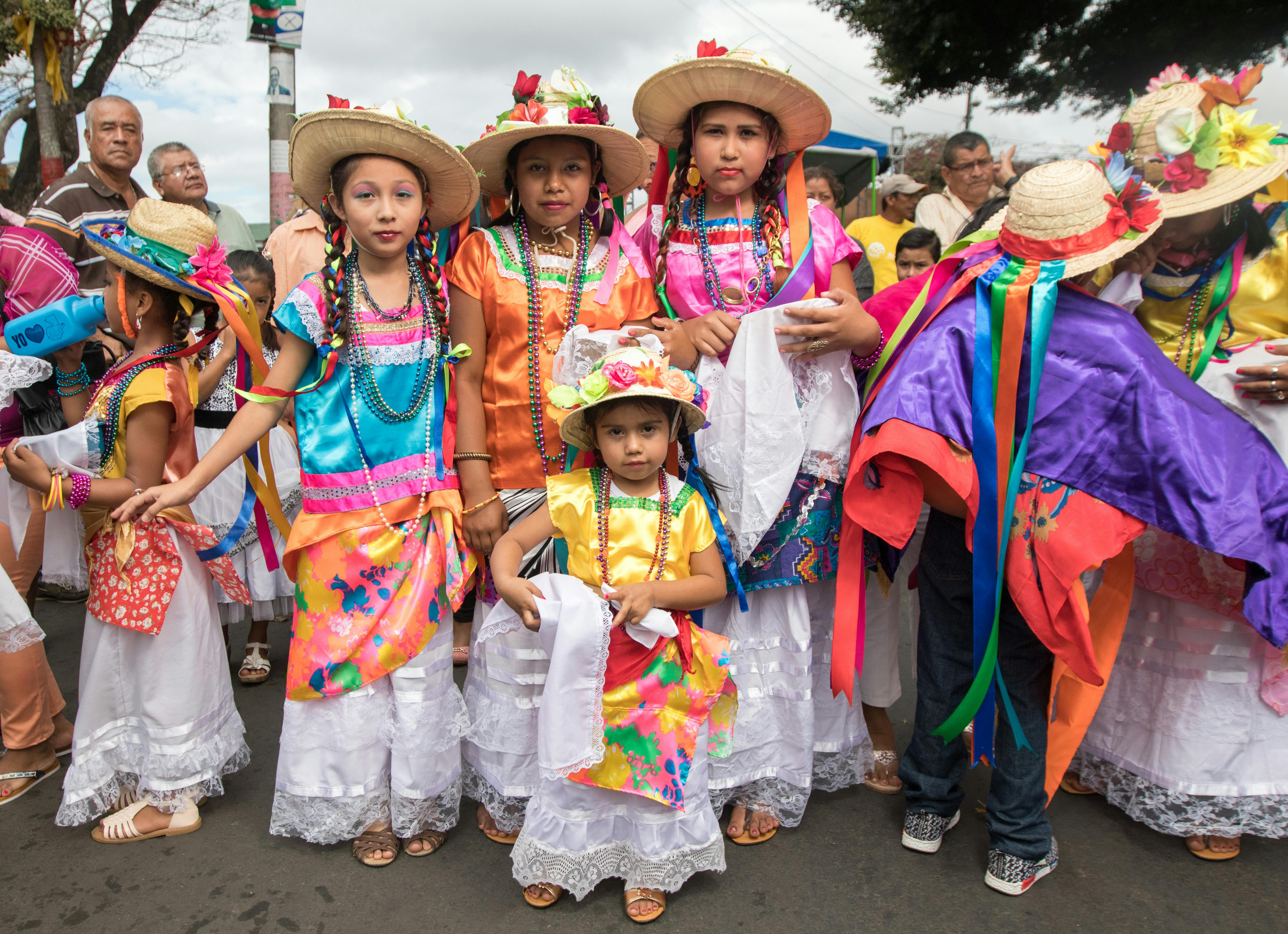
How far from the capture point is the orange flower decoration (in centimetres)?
228

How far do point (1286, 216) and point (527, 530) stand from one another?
2.28 m

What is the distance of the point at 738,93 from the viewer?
255 cm

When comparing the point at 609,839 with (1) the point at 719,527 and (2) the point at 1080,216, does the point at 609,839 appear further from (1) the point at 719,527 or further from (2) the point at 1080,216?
(2) the point at 1080,216

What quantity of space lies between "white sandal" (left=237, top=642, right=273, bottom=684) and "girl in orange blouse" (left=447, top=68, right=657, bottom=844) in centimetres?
163

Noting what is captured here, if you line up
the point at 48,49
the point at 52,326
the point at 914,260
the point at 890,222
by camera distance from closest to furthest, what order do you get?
the point at 52,326, the point at 914,260, the point at 890,222, the point at 48,49

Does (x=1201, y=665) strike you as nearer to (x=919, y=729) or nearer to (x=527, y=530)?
(x=919, y=729)

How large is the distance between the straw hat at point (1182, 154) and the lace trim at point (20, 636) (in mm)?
3512

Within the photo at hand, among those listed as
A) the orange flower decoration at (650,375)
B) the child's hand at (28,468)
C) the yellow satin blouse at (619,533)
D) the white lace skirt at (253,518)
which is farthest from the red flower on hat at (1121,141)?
the white lace skirt at (253,518)

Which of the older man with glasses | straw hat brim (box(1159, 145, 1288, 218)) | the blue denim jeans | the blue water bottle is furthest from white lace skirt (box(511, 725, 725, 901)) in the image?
the older man with glasses

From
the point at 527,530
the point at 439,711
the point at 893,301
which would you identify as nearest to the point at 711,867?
the point at 439,711

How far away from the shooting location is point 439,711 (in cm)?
256

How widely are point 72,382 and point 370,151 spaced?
162 centimetres

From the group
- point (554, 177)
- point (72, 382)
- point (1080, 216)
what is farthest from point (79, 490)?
point (1080, 216)

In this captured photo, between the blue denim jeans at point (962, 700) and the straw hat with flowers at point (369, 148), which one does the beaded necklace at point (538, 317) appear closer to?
the straw hat with flowers at point (369, 148)
